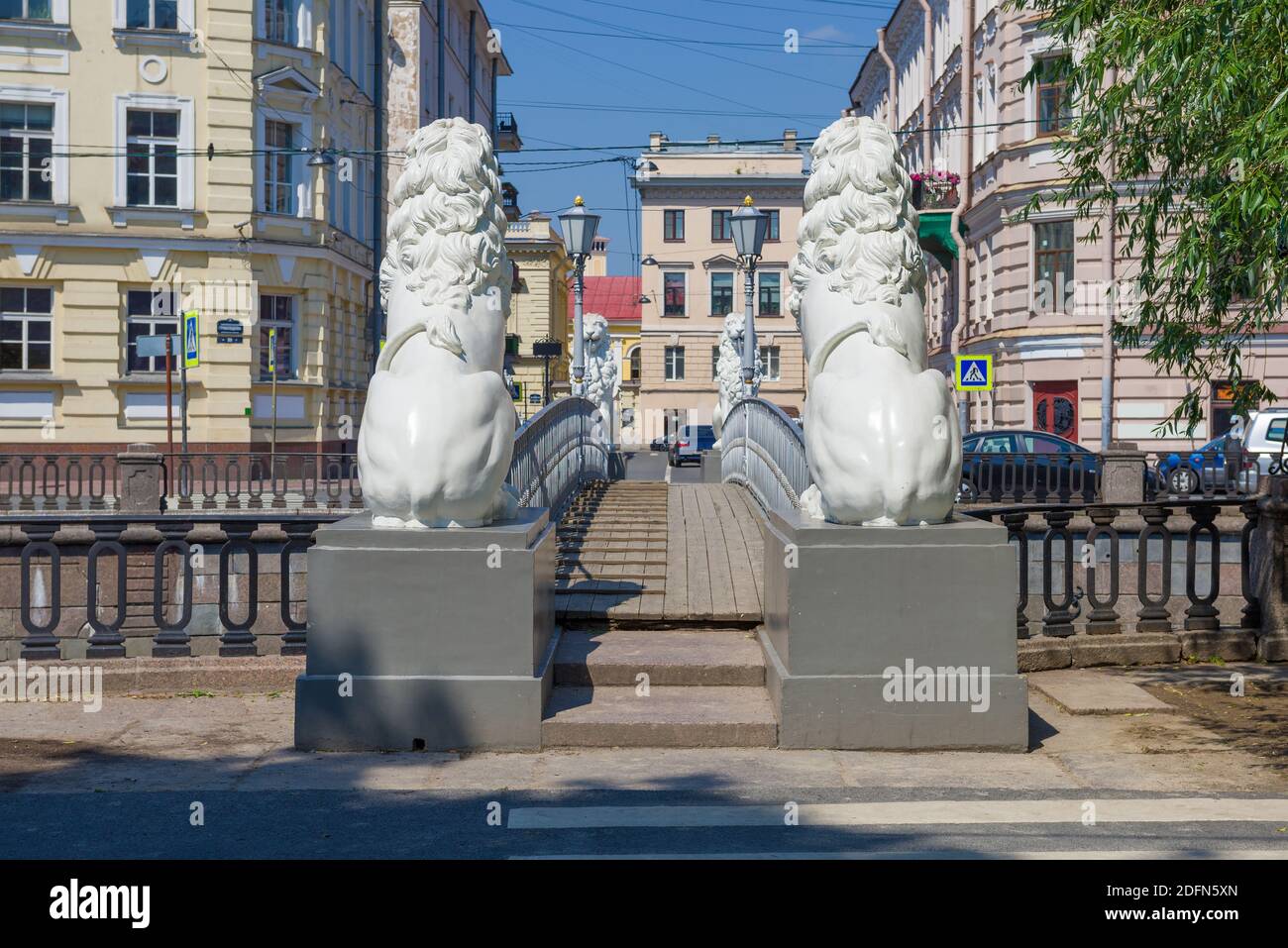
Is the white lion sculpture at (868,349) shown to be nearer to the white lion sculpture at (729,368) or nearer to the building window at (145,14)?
the white lion sculpture at (729,368)

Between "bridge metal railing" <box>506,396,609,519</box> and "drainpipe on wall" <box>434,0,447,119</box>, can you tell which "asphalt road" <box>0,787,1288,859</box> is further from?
"drainpipe on wall" <box>434,0,447,119</box>

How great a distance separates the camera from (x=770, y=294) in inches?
3196

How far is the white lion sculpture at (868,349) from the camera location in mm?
8102

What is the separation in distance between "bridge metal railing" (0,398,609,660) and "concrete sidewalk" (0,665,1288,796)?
1.55m

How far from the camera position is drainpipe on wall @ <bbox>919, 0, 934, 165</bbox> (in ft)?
158

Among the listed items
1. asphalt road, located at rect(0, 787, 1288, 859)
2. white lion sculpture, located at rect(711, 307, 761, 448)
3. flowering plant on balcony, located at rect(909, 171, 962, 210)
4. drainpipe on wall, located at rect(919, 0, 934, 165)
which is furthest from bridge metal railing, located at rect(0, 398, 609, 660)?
drainpipe on wall, located at rect(919, 0, 934, 165)

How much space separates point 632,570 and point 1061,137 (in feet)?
15.5

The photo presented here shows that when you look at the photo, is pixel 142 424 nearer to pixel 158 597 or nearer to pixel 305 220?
pixel 305 220

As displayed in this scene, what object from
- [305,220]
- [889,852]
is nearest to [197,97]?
[305,220]

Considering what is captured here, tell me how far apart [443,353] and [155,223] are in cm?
2717

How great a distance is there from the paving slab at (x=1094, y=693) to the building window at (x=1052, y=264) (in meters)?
26.2

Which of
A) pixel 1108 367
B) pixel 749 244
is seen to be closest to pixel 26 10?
pixel 749 244

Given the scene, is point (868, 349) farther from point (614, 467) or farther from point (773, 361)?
point (773, 361)

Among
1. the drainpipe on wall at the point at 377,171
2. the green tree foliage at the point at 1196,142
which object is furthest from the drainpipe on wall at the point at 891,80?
the green tree foliage at the point at 1196,142
